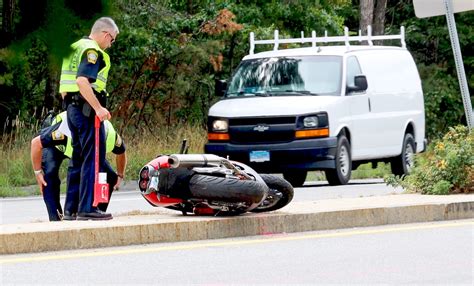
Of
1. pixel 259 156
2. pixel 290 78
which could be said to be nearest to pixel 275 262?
pixel 259 156

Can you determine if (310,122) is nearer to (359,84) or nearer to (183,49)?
(359,84)

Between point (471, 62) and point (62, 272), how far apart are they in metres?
34.3

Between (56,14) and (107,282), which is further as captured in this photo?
(107,282)

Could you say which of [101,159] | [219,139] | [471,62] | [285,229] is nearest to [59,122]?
[101,159]

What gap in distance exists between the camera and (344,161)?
20.2 metres

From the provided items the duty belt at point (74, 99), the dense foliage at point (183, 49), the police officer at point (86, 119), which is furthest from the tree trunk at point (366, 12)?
the duty belt at point (74, 99)

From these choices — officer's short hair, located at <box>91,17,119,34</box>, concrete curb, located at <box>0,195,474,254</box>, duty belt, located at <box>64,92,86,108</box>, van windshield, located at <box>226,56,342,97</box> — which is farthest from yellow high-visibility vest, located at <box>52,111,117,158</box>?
van windshield, located at <box>226,56,342,97</box>

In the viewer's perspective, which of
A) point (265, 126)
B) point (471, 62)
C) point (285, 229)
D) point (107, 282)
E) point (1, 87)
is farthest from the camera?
point (471, 62)

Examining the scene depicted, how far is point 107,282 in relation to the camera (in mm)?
8766

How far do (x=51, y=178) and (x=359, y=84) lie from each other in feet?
28.9

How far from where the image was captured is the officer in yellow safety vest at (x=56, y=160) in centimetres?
1173

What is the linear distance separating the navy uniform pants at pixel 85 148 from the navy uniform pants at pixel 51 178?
1.66 ft

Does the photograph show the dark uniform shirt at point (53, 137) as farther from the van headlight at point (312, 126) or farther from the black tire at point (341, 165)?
the black tire at point (341, 165)

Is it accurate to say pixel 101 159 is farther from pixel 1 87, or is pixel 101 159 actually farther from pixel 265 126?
pixel 265 126
